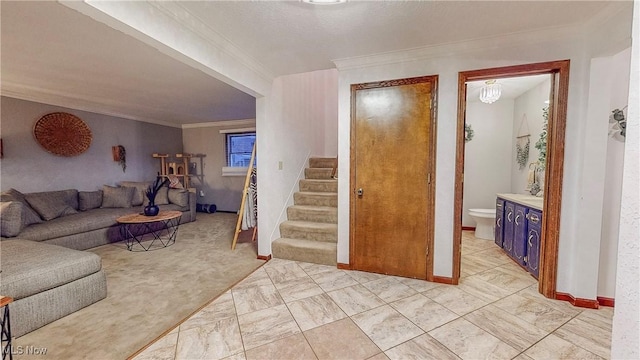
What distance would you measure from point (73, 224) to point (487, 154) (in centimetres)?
656

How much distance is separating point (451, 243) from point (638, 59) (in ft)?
6.87

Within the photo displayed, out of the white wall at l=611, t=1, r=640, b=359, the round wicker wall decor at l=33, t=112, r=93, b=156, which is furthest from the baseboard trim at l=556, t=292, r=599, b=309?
the round wicker wall decor at l=33, t=112, r=93, b=156

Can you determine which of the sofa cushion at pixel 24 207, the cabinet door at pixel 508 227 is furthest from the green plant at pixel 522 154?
the sofa cushion at pixel 24 207

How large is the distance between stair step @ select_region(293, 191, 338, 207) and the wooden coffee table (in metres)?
1.87

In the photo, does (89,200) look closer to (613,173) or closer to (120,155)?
(120,155)

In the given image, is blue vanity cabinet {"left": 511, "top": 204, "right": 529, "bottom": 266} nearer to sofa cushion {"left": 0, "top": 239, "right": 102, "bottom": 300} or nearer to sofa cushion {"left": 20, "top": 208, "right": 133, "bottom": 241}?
sofa cushion {"left": 0, "top": 239, "right": 102, "bottom": 300}

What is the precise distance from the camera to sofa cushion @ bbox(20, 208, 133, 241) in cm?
318

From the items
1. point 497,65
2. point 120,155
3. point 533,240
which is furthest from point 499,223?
point 120,155

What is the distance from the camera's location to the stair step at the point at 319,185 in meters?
3.87

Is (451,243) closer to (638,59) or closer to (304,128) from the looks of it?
(638,59)

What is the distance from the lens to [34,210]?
357cm

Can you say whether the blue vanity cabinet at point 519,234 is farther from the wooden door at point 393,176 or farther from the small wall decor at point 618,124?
the wooden door at point 393,176

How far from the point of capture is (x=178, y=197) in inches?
203

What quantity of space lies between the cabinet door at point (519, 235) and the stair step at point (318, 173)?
254 centimetres
